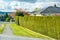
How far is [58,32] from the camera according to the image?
17.9 m

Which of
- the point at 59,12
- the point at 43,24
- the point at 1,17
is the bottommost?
the point at 1,17

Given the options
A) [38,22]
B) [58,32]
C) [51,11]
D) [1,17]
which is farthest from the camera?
[1,17]

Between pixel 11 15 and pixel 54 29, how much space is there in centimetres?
7023

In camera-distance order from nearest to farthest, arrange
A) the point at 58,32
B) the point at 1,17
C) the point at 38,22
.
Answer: the point at 58,32, the point at 38,22, the point at 1,17

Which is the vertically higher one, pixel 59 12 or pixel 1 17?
pixel 59 12

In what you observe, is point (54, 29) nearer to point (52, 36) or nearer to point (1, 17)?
point (52, 36)

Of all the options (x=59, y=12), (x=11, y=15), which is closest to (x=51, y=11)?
(x=59, y=12)

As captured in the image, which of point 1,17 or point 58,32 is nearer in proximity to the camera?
point 58,32

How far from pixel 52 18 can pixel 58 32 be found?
159 centimetres

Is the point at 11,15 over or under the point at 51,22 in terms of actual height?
under

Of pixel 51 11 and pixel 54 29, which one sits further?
pixel 51 11

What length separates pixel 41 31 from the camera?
22375 mm

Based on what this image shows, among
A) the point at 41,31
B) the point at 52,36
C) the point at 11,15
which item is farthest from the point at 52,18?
the point at 11,15

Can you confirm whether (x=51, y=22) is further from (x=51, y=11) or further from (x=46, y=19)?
(x=51, y=11)
